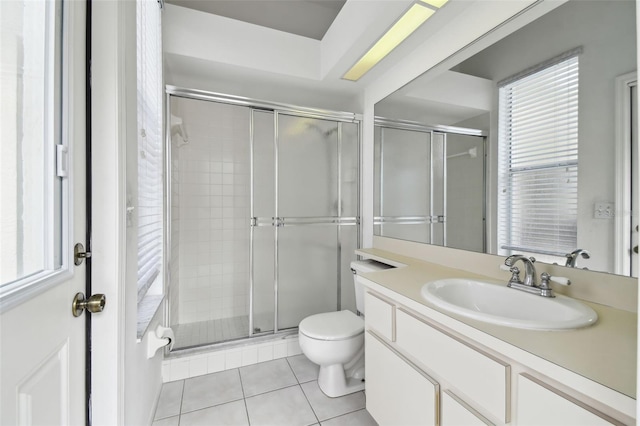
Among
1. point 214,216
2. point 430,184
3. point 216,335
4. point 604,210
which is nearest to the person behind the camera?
point 604,210

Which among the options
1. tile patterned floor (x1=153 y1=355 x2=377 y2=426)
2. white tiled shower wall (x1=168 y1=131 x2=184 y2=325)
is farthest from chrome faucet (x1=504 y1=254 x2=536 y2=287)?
white tiled shower wall (x1=168 y1=131 x2=184 y2=325)

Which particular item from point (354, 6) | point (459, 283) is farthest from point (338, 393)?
point (354, 6)

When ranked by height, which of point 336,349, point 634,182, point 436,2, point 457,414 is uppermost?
point 436,2

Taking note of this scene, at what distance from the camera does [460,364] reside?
0.86 metres

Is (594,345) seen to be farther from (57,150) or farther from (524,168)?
(57,150)

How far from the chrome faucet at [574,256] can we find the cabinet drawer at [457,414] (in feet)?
2.40

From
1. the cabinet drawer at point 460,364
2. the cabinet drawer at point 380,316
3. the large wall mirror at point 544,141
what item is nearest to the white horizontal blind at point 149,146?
the cabinet drawer at point 380,316

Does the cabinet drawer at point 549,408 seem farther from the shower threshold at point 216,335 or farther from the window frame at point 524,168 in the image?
the shower threshold at point 216,335

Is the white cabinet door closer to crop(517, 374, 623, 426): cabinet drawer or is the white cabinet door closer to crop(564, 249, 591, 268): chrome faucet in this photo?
crop(517, 374, 623, 426): cabinet drawer

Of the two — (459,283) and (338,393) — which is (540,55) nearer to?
(459,283)

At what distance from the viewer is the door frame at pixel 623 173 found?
93cm

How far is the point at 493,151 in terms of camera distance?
146cm

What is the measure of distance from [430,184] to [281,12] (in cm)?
209

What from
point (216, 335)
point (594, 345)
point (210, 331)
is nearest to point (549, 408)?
point (594, 345)
